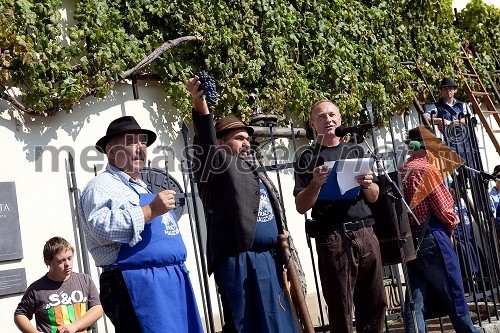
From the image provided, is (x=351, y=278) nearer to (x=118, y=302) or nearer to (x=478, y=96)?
(x=118, y=302)

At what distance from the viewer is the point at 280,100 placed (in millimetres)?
10055

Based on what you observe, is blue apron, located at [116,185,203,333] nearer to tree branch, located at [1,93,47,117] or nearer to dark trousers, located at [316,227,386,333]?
dark trousers, located at [316,227,386,333]

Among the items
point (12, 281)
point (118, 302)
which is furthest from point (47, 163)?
point (118, 302)

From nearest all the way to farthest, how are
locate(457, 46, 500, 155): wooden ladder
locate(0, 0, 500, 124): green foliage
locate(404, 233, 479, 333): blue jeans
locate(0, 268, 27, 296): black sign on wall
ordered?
1. locate(404, 233, 479, 333): blue jeans
2. locate(0, 268, 27, 296): black sign on wall
3. locate(0, 0, 500, 124): green foliage
4. locate(457, 46, 500, 155): wooden ladder

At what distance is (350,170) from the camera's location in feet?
17.6

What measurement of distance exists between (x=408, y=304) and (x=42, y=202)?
3.20m

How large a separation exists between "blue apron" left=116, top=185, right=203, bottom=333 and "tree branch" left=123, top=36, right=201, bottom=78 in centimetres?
378

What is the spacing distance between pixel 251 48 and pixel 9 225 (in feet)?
12.3

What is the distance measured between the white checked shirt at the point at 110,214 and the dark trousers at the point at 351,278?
147 cm

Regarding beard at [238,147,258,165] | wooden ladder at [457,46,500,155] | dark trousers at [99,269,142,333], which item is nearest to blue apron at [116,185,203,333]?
dark trousers at [99,269,142,333]

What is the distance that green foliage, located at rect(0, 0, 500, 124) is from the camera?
298 inches

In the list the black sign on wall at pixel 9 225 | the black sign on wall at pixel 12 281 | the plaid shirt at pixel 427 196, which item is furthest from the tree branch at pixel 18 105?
the plaid shirt at pixel 427 196

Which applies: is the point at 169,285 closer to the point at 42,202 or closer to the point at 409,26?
the point at 42,202

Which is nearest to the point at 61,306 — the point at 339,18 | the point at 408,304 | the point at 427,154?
the point at 408,304
